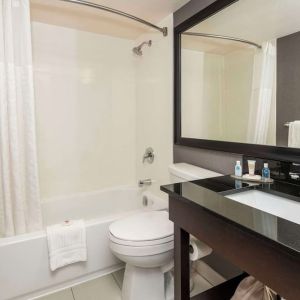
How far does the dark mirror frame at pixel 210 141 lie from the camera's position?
3.97 feet

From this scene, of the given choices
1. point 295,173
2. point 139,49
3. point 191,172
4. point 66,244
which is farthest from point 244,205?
point 139,49

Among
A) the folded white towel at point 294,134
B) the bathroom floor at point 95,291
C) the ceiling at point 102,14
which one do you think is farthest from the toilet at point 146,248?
the ceiling at point 102,14

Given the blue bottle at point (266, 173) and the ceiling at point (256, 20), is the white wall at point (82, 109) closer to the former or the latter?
the ceiling at point (256, 20)

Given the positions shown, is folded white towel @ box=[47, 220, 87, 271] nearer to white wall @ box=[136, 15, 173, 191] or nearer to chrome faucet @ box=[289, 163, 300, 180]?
white wall @ box=[136, 15, 173, 191]

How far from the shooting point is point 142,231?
4.58 ft

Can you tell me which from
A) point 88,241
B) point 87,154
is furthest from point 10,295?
point 87,154

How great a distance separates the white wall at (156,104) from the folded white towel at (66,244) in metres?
0.86

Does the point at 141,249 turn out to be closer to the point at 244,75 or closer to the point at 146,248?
the point at 146,248

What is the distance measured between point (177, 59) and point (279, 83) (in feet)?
2.74

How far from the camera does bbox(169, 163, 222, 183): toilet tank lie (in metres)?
1.48

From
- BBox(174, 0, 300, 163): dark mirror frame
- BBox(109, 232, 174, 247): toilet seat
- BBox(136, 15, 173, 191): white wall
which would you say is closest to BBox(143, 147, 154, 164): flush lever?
BBox(136, 15, 173, 191): white wall

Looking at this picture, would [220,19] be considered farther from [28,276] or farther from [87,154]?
[28,276]

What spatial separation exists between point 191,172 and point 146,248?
0.54 m

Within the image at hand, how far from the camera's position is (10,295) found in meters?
1.45
